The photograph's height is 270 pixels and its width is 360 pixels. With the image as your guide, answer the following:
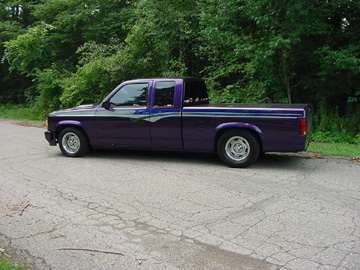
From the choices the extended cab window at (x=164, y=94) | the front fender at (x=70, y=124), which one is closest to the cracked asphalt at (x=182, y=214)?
the front fender at (x=70, y=124)

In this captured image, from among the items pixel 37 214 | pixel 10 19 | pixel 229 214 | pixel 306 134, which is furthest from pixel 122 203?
pixel 10 19

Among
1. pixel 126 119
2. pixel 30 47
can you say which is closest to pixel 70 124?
pixel 126 119

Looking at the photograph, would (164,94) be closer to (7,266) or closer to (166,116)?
(166,116)

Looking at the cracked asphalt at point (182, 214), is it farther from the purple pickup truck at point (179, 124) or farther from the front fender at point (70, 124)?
the front fender at point (70, 124)

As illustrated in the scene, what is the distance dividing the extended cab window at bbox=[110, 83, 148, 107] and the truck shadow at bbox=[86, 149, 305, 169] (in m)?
1.27

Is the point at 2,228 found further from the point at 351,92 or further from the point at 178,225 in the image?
the point at 351,92

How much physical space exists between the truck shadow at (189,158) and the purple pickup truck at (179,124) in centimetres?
35

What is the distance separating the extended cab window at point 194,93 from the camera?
313 inches

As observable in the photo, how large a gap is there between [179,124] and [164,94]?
0.79 m

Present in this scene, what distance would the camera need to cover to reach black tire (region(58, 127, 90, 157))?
28.0 feet

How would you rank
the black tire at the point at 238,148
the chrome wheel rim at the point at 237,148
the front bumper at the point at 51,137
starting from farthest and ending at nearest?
the front bumper at the point at 51,137, the chrome wheel rim at the point at 237,148, the black tire at the point at 238,148

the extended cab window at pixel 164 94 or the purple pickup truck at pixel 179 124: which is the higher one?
the extended cab window at pixel 164 94

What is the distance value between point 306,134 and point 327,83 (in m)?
6.23

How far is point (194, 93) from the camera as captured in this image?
831 centimetres
